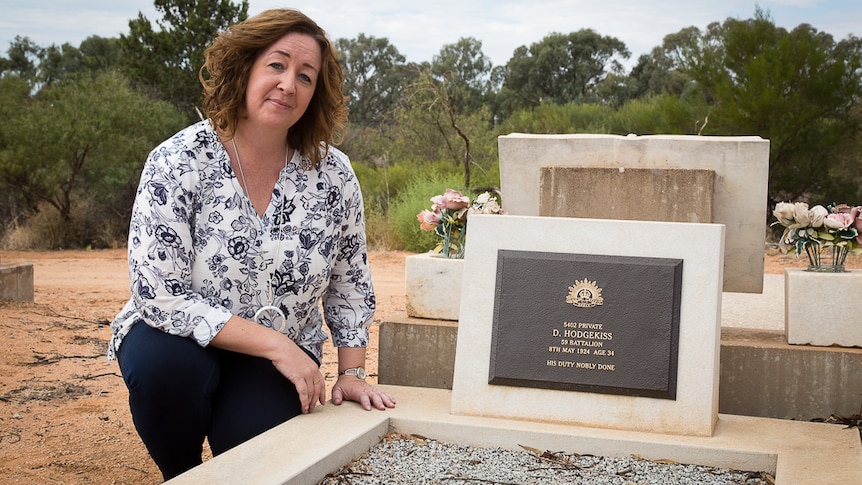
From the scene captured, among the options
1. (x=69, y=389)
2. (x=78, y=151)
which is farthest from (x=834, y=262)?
(x=78, y=151)

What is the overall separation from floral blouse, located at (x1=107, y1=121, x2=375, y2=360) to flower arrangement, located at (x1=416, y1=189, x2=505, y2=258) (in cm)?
104

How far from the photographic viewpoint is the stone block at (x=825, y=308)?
351 centimetres

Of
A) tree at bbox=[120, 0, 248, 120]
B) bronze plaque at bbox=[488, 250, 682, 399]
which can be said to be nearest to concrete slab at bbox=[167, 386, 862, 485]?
bronze plaque at bbox=[488, 250, 682, 399]

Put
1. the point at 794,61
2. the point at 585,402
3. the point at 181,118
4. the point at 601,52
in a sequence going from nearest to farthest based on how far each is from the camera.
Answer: the point at 585,402 < the point at 794,61 < the point at 181,118 < the point at 601,52

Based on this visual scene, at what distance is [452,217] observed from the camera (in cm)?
418

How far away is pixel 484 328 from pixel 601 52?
100ft

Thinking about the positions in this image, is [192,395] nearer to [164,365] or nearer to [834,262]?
[164,365]

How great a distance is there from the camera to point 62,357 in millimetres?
5637

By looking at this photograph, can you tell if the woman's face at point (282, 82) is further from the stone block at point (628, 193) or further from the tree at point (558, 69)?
the tree at point (558, 69)

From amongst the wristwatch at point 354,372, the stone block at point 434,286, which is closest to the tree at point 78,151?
the stone block at point 434,286

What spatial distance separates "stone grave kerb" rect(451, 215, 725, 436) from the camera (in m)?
3.01

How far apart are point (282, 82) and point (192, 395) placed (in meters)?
0.98

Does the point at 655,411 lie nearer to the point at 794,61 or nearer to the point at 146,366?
the point at 146,366

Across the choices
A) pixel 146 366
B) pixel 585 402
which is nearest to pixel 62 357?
pixel 146 366
